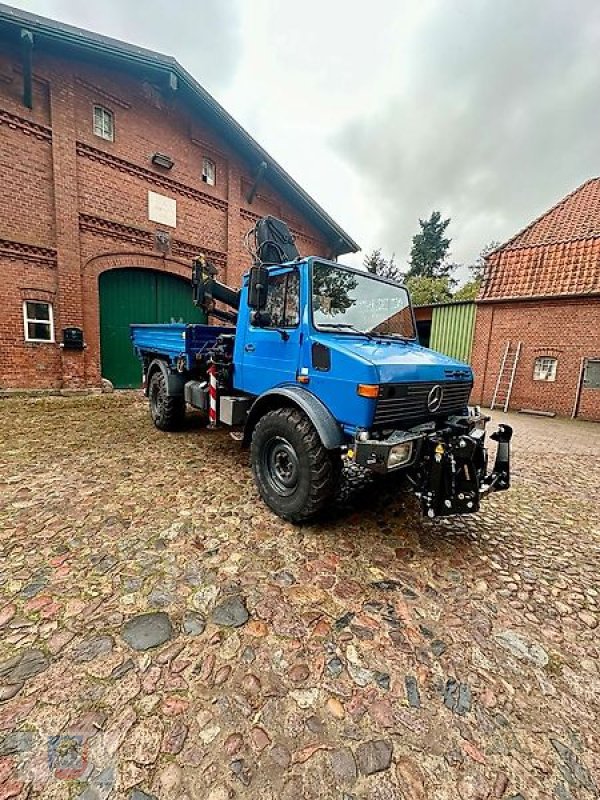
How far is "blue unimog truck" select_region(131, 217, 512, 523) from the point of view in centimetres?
294

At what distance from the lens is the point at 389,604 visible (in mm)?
2422

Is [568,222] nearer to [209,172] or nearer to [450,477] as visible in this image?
[209,172]

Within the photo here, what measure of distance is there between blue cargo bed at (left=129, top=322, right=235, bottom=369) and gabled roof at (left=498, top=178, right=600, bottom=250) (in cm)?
1187

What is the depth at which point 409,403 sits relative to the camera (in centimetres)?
315

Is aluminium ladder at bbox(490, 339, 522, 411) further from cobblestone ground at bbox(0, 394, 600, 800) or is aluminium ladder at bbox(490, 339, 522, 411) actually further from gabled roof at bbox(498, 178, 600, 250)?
cobblestone ground at bbox(0, 394, 600, 800)

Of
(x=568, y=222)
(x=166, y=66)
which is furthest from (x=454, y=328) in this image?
(x=166, y=66)

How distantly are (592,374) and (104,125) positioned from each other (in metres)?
15.1

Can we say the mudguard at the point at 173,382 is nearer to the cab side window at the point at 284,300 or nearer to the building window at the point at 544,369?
the cab side window at the point at 284,300

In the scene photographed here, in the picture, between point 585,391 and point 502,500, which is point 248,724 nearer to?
point 502,500

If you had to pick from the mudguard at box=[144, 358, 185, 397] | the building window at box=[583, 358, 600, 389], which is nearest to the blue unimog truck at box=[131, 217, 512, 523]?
the mudguard at box=[144, 358, 185, 397]

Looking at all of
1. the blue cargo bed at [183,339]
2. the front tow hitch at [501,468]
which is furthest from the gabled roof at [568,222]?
the blue cargo bed at [183,339]

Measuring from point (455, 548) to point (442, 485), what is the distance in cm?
65

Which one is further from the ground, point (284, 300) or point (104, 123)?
point (104, 123)

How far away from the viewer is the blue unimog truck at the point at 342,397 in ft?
9.64
